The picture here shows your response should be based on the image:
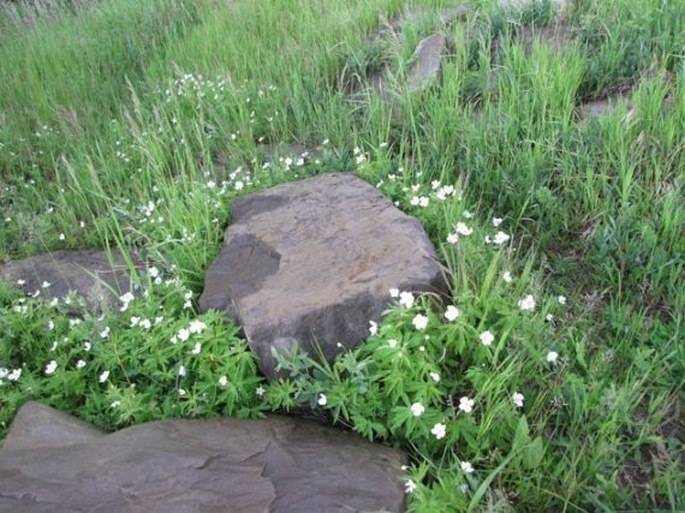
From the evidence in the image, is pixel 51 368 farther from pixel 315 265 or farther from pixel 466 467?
pixel 466 467

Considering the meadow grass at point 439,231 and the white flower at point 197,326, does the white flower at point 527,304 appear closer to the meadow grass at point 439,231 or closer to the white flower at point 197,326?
the meadow grass at point 439,231

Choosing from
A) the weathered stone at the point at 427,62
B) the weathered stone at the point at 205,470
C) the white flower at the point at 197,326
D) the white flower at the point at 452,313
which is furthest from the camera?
the weathered stone at the point at 427,62

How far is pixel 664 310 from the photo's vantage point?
315 cm

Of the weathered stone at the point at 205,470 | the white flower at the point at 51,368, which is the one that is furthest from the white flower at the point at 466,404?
the white flower at the point at 51,368

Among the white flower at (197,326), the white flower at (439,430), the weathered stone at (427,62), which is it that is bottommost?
the white flower at (439,430)

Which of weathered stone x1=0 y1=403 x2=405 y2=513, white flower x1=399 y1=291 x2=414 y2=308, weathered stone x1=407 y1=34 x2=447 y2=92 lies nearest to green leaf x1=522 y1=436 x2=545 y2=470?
weathered stone x1=0 y1=403 x2=405 y2=513

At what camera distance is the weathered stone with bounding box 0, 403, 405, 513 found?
2.22m

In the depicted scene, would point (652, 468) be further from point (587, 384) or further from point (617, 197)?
point (617, 197)

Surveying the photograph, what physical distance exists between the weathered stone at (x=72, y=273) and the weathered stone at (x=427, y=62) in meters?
2.42

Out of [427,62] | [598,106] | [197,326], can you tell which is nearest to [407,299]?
[197,326]

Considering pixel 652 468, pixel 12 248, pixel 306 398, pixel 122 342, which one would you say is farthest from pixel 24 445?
pixel 652 468

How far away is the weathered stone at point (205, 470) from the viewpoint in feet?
7.30

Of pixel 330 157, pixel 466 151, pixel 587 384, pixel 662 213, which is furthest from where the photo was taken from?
pixel 330 157

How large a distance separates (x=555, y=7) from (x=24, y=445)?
197 inches
